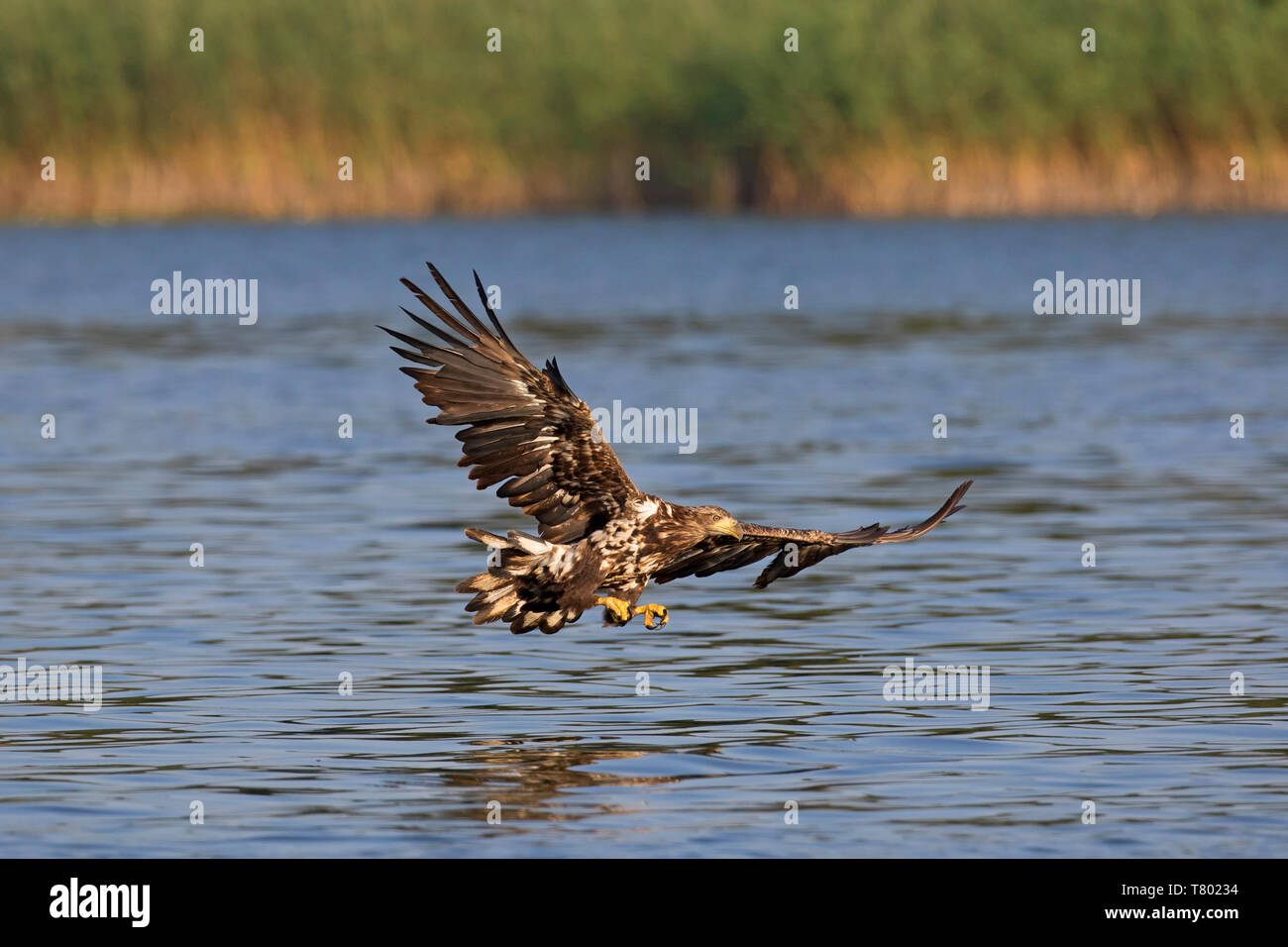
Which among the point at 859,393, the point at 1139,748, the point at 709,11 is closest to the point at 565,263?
the point at 709,11

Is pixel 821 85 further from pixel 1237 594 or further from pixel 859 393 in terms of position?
pixel 1237 594

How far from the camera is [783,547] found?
33.3 ft

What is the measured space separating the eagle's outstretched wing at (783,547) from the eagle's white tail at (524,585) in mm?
564

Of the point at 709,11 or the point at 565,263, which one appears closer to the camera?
the point at 565,263

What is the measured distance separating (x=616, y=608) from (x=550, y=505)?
53cm

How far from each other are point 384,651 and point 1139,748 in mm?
4016

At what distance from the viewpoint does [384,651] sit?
38.5 feet

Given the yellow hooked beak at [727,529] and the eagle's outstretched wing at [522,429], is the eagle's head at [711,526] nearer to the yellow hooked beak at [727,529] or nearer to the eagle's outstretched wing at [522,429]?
the yellow hooked beak at [727,529]
